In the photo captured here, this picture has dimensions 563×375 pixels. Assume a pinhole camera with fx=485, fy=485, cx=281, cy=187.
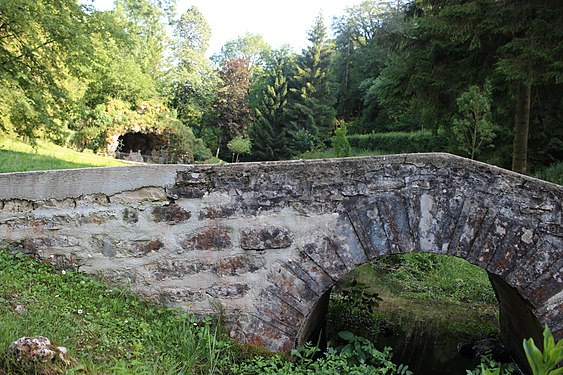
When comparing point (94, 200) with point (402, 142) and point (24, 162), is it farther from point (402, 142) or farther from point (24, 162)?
point (402, 142)

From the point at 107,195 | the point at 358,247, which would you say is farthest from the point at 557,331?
the point at 107,195

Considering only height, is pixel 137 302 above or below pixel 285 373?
above

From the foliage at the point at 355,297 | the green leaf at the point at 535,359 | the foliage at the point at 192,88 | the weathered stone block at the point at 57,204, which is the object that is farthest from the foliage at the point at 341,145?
the foliage at the point at 192,88

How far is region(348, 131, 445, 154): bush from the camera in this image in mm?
21109

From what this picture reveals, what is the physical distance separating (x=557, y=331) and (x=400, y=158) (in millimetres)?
1646

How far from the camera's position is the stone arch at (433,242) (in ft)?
11.2

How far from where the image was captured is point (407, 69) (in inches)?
406

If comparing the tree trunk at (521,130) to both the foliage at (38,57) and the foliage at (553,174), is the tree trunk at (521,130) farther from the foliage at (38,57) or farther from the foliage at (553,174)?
the foliage at (38,57)

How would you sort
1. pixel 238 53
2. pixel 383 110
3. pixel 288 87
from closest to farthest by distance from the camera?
pixel 383 110 < pixel 288 87 < pixel 238 53

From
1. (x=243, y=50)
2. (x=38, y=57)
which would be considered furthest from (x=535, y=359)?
(x=243, y=50)

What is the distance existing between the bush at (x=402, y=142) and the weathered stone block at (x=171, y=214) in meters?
17.3

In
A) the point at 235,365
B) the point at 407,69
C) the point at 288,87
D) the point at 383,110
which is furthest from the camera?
the point at 288,87

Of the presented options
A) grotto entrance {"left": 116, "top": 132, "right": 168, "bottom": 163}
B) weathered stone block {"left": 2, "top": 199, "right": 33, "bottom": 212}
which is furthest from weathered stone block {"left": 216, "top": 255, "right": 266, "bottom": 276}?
grotto entrance {"left": 116, "top": 132, "right": 168, "bottom": 163}

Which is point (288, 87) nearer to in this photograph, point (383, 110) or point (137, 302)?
point (383, 110)
